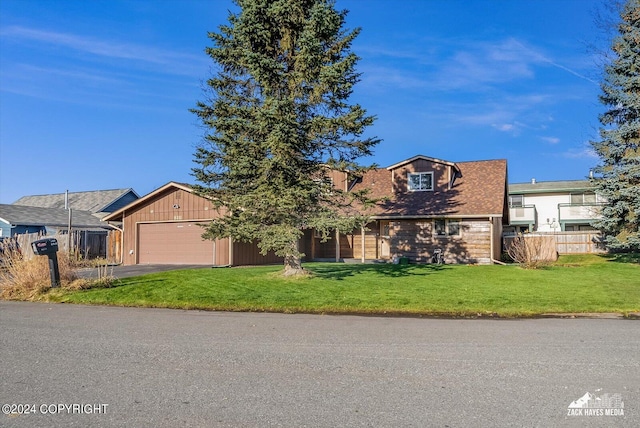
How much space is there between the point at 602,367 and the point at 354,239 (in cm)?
2061

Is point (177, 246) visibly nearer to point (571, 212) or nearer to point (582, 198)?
point (571, 212)

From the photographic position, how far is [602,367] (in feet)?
19.5

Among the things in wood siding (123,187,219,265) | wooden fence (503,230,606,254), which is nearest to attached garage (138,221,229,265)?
wood siding (123,187,219,265)

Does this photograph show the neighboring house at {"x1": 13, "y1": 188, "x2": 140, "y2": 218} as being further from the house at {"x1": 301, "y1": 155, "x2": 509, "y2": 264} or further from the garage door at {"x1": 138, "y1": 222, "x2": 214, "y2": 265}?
the house at {"x1": 301, "y1": 155, "x2": 509, "y2": 264}

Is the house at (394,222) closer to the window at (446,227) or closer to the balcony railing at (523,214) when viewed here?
the window at (446,227)

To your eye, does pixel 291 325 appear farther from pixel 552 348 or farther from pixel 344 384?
pixel 552 348

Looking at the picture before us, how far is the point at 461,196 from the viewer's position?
24.2 meters

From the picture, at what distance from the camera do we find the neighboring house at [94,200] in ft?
144

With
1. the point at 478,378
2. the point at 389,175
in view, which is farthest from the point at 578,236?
the point at 478,378

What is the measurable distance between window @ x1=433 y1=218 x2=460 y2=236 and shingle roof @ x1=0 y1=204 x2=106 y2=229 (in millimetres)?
27007

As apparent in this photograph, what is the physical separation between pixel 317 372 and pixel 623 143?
819 inches

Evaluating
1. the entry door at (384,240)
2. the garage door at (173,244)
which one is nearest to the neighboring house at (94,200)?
the garage door at (173,244)

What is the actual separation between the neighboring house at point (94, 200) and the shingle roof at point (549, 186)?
117 ft

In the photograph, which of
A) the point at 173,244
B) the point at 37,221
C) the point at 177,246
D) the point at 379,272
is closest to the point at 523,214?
the point at 379,272
